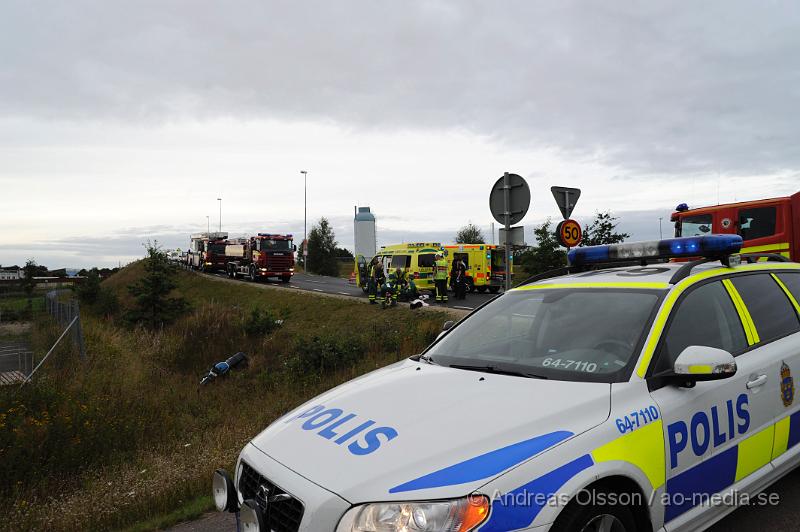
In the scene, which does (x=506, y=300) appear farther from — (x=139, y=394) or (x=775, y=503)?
(x=139, y=394)

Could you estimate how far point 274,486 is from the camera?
2273 millimetres

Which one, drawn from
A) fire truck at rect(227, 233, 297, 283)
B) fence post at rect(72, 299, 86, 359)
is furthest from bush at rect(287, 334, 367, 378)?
fire truck at rect(227, 233, 297, 283)

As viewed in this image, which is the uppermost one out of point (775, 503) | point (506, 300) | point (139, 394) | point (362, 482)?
point (506, 300)

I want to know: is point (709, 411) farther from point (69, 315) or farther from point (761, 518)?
point (69, 315)

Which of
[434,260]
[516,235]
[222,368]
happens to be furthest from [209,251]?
[516,235]

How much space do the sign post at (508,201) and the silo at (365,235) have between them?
34660 millimetres

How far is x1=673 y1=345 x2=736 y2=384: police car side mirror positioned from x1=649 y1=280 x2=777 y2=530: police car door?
0.42 feet

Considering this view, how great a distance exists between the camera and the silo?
42562mm

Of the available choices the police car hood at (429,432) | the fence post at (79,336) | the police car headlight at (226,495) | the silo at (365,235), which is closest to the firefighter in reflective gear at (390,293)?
the fence post at (79,336)

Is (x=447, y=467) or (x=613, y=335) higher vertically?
(x=613, y=335)

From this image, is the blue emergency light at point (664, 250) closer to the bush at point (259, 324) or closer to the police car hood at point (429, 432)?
the police car hood at point (429, 432)

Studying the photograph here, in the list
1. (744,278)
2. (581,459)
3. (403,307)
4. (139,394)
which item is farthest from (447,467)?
(403,307)

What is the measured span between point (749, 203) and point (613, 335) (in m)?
11.5

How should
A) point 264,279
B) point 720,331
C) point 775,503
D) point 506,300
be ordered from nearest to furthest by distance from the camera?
point 720,331
point 775,503
point 506,300
point 264,279
